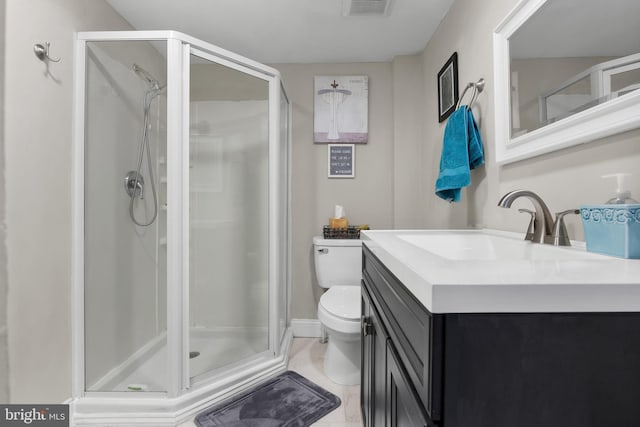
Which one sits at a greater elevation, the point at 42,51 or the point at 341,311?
the point at 42,51

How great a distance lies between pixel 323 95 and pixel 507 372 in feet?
7.32

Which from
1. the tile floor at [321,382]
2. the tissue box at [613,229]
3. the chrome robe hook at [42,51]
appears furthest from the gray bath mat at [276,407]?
the chrome robe hook at [42,51]

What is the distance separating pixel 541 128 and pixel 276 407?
162 centimetres

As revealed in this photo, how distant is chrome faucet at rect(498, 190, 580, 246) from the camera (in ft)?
2.75

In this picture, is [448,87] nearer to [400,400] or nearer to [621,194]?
[621,194]

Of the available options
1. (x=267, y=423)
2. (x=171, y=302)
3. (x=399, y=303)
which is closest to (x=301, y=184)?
(x=171, y=302)

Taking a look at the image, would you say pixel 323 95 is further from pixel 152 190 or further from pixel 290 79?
pixel 152 190

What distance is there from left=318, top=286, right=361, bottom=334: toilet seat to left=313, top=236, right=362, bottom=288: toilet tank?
9.4 inches

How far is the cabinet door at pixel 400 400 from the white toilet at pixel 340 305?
82 cm

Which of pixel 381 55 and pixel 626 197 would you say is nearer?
pixel 626 197

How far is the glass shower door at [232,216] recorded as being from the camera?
1.69m

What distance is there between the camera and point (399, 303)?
0.65m

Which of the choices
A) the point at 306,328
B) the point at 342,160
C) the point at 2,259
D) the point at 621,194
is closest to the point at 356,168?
the point at 342,160

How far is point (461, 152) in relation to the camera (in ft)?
4.53
